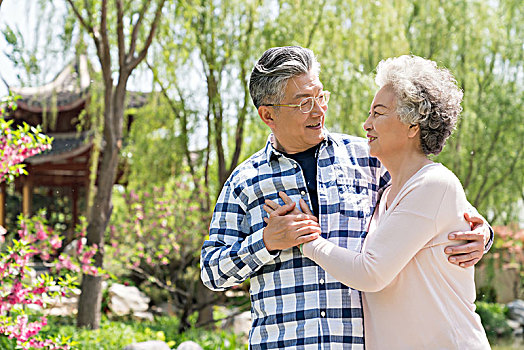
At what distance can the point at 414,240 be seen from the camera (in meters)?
1.46

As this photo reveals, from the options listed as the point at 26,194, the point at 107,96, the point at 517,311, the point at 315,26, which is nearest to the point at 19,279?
the point at 107,96

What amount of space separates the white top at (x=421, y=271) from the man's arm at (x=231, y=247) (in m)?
0.26

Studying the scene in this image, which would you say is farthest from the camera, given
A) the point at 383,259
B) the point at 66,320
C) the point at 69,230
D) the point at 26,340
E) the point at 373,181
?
the point at 69,230

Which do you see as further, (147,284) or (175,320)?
(147,284)

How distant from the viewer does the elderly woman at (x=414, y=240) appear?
1.48 m

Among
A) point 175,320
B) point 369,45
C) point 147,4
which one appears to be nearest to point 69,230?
point 175,320

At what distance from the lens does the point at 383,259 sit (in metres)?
1.47

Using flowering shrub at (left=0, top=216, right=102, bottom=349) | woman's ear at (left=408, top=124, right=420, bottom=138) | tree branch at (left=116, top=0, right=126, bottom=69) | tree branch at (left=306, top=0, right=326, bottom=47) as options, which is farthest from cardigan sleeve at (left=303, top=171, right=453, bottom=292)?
tree branch at (left=306, top=0, right=326, bottom=47)

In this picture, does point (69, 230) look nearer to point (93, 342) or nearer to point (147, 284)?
point (147, 284)

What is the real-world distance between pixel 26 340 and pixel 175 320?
387 centimetres

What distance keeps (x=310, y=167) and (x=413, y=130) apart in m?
0.40

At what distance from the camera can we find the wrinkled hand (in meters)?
1.64

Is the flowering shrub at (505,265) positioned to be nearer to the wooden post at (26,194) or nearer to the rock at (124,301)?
the rock at (124,301)

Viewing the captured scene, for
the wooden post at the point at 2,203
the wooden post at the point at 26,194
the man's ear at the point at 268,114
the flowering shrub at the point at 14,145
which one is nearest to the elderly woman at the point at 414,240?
the man's ear at the point at 268,114
